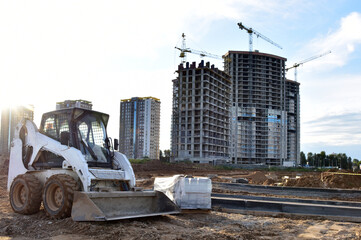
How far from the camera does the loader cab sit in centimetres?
932

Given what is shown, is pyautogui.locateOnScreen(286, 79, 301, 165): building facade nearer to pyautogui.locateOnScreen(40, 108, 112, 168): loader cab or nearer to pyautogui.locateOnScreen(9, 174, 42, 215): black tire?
pyautogui.locateOnScreen(40, 108, 112, 168): loader cab

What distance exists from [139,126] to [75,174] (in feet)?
371

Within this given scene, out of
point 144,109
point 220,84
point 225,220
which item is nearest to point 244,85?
point 220,84

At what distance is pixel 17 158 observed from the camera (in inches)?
400

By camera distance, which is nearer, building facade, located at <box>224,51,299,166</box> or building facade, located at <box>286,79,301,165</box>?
building facade, located at <box>224,51,299,166</box>

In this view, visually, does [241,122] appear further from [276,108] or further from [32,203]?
[32,203]

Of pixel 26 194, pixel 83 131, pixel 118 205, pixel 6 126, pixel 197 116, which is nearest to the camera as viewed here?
pixel 118 205

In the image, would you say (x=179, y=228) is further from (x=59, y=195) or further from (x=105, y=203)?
(x=59, y=195)

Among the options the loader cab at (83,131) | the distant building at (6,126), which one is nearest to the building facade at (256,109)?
the distant building at (6,126)

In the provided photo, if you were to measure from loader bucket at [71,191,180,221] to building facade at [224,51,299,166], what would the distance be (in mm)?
110995

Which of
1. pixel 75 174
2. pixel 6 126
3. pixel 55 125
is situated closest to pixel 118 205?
pixel 75 174

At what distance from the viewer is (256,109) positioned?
124 metres

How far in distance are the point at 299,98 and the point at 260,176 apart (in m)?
140

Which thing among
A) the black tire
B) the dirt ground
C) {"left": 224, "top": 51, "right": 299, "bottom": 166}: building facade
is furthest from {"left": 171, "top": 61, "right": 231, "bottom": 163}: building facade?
the black tire
